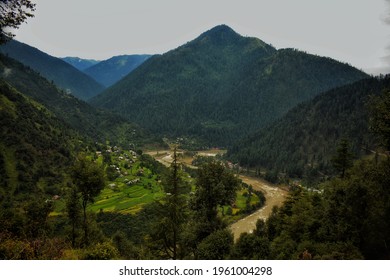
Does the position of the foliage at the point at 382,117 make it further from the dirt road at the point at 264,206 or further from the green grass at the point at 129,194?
the green grass at the point at 129,194

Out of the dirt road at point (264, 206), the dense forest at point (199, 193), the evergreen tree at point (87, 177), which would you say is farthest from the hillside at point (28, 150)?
the evergreen tree at point (87, 177)

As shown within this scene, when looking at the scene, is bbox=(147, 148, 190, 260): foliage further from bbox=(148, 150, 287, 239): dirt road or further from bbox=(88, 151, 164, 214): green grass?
bbox=(88, 151, 164, 214): green grass

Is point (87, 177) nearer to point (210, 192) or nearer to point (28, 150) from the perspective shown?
point (210, 192)

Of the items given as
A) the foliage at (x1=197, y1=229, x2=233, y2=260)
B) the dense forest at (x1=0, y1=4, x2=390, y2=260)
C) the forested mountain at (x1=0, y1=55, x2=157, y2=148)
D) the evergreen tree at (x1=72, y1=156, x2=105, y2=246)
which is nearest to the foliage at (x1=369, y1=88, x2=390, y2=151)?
the dense forest at (x1=0, y1=4, x2=390, y2=260)

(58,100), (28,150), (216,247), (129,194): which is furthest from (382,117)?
(58,100)

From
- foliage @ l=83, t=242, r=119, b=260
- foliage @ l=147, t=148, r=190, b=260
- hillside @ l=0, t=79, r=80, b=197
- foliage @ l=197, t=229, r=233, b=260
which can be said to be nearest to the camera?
foliage @ l=83, t=242, r=119, b=260
